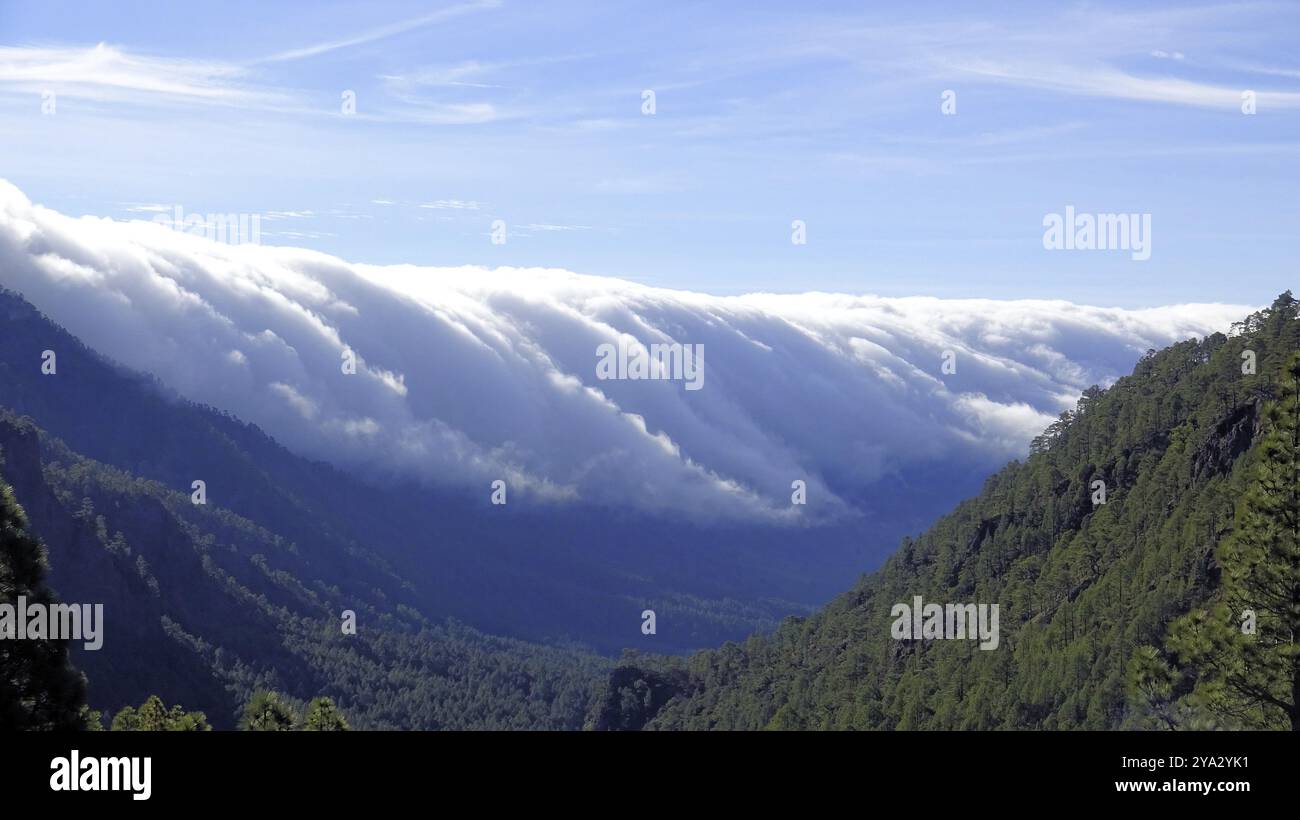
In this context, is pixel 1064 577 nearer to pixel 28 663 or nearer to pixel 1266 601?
pixel 1266 601

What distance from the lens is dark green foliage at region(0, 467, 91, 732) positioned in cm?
4100

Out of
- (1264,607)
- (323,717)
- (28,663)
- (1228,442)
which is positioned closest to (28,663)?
(28,663)

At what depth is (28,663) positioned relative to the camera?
41688 millimetres

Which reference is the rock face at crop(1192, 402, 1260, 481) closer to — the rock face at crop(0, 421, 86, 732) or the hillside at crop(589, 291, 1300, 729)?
the hillside at crop(589, 291, 1300, 729)

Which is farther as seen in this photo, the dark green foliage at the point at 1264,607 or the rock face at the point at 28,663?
the dark green foliage at the point at 1264,607

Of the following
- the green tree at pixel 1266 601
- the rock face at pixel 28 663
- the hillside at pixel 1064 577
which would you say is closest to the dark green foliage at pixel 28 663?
the rock face at pixel 28 663

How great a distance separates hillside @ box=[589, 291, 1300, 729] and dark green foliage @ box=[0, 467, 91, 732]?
41.4 meters

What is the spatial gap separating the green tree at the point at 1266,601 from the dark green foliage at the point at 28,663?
40305 mm

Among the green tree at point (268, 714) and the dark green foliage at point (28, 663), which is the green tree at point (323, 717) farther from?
the dark green foliage at point (28, 663)

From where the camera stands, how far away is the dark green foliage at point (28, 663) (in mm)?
41000
